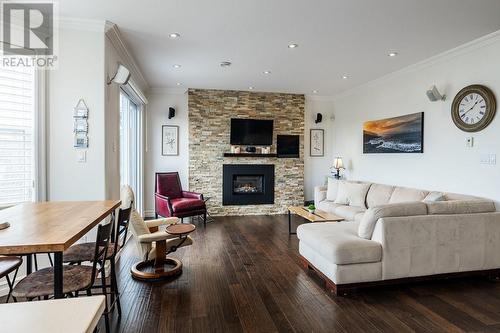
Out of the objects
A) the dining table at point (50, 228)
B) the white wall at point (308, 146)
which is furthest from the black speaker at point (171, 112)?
the dining table at point (50, 228)

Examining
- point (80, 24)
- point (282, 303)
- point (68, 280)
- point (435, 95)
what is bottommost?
point (282, 303)

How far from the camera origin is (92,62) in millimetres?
3119

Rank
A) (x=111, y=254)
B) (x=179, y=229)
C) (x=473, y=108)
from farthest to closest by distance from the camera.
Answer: (x=473, y=108) < (x=179, y=229) < (x=111, y=254)

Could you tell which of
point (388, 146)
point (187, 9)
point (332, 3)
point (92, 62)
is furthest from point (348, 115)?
point (92, 62)

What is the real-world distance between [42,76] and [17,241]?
2300mm

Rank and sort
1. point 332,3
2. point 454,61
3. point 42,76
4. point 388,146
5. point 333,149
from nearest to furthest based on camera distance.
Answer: point 332,3 < point 42,76 < point 454,61 < point 388,146 < point 333,149

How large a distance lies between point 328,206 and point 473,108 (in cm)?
268

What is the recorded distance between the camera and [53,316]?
2.67 feet

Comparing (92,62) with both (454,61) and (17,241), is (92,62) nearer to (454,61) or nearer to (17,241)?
(17,241)

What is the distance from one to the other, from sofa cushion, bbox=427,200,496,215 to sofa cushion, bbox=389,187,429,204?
0.99m

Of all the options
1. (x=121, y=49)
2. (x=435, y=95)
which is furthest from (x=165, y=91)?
(x=435, y=95)

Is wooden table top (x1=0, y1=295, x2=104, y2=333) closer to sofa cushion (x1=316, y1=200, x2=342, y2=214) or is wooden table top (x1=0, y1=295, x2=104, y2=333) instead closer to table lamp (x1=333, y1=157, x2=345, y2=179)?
sofa cushion (x1=316, y1=200, x2=342, y2=214)

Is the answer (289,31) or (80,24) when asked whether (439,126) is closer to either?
(289,31)
